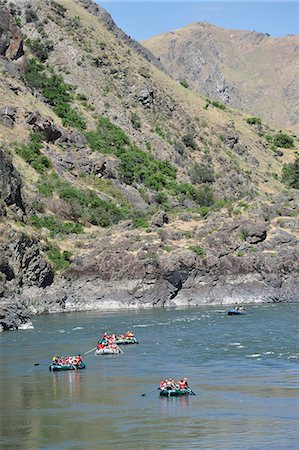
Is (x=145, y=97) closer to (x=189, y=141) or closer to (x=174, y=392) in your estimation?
(x=189, y=141)

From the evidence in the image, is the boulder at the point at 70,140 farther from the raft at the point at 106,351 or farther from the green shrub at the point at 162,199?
the raft at the point at 106,351

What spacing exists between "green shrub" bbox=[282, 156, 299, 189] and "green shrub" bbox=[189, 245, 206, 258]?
177 ft

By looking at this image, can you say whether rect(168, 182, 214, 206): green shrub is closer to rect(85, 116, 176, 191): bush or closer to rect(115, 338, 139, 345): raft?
rect(85, 116, 176, 191): bush

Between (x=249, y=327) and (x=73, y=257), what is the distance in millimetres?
32782

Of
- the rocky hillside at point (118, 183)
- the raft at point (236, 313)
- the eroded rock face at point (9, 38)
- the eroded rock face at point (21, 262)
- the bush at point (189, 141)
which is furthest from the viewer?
the bush at point (189, 141)

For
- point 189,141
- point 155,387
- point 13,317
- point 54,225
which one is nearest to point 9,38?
point 189,141

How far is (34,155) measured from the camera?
13800 cm

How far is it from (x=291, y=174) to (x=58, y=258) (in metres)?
69.8

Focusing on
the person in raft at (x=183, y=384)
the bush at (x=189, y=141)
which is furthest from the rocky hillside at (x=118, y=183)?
the person in raft at (x=183, y=384)

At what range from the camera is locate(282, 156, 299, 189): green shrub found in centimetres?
16679

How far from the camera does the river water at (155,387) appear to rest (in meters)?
46.2

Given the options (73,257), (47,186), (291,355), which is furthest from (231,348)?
(47,186)

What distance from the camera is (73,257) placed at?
374 feet

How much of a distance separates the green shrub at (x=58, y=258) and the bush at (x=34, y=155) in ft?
78.0
